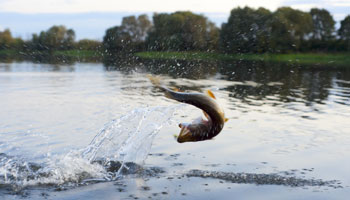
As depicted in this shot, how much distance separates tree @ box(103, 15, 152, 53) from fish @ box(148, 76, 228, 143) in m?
50.5

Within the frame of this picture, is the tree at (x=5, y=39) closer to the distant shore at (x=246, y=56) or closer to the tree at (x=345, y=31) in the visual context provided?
the distant shore at (x=246, y=56)

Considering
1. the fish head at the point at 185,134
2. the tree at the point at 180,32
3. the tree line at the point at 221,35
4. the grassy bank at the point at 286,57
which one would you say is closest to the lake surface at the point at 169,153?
the fish head at the point at 185,134

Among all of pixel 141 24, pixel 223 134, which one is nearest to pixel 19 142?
pixel 223 134

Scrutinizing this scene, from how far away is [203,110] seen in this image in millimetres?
7598

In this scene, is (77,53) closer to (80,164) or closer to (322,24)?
(322,24)

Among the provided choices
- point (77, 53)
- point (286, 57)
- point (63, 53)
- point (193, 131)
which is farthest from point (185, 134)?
point (77, 53)

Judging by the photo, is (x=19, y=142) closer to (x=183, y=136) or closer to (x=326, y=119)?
(x=183, y=136)

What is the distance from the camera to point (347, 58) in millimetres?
74062

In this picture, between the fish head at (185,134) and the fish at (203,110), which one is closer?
the fish at (203,110)

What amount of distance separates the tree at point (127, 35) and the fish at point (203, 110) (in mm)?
50549

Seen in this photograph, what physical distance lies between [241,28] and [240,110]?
168 ft

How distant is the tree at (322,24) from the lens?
8444 centimetres

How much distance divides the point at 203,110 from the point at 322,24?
85.1 meters

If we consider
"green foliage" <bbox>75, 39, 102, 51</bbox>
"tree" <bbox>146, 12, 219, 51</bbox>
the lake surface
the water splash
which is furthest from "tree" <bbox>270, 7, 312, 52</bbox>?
the water splash
